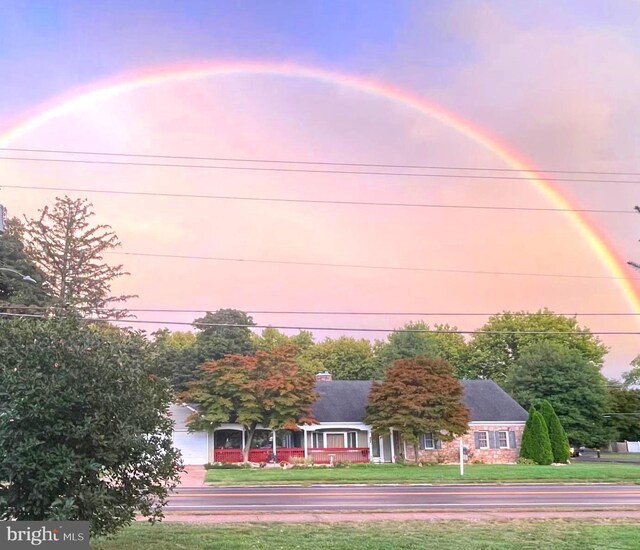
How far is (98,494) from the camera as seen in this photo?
849cm

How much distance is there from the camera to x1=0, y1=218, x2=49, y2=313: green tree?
4282 centimetres

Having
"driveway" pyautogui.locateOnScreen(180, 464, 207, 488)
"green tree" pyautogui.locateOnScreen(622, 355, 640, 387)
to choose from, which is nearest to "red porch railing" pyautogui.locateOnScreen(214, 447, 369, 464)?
"driveway" pyautogui.locateOnScreen(180, 464, 207, 488)

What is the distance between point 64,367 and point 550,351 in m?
53.9

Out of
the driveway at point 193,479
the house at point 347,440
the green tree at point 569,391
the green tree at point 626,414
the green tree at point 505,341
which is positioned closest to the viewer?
the driveway at point 193,479

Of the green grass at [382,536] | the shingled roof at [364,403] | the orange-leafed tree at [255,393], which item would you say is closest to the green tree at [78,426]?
the green grass at [382,536]

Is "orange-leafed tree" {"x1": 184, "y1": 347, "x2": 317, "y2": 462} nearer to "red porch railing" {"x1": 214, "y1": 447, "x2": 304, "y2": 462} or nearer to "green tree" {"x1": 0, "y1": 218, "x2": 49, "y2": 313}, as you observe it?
"red porch railing" {"x1": 214, "y1": 447, "x2": 304, "y2": 462}

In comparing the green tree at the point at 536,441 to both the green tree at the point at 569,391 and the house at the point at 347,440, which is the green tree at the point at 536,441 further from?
the green tree at the point at 569,391

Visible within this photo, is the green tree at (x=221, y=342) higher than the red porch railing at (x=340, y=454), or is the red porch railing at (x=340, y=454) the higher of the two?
the green tree at (x=221, y=342)

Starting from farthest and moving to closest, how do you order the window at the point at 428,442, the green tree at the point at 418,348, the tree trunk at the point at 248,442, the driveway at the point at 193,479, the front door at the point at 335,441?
1. the green tree at the point at 418,348
2. the front door at the point at 335,441
3. the window at the point at 428,442
4. the tree trunk at the point at 248,442
5. the driveway at the point at 193,479

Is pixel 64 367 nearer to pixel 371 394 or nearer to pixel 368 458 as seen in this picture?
pixel 371 394

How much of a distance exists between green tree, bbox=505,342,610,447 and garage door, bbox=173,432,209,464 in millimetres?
27589

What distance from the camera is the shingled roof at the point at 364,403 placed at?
42.4m

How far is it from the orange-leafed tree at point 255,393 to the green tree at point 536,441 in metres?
14.0

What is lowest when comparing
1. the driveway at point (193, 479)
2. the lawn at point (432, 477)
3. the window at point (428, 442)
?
the lawn at point (432, 477)
